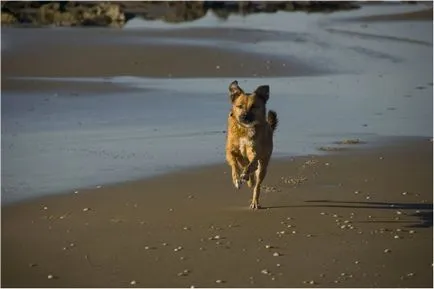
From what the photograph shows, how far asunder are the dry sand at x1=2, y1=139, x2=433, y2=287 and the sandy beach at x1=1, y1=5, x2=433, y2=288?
20mm

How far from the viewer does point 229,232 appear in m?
7.85

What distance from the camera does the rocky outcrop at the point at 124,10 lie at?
38312mm

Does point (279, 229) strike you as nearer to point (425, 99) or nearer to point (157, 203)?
point (157, 203)

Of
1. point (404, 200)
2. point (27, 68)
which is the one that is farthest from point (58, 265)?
point (27, 68)

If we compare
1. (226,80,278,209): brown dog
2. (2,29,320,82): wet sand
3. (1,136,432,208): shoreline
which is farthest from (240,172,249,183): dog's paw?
(2,29,320,82): wet sand

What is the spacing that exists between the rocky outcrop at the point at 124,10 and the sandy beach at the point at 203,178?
1470 cm

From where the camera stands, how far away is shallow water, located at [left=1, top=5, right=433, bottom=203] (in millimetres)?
11062

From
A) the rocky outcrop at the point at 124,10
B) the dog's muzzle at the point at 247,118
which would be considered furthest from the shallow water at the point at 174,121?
the rocky outcrop at the point at 124,10

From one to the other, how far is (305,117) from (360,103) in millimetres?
2214

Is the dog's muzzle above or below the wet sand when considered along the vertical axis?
above

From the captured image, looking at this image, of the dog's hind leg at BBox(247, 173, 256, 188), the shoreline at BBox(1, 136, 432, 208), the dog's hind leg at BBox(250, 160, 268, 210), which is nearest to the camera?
the dog's hind leg at BBox(250, 160, 268, 210)

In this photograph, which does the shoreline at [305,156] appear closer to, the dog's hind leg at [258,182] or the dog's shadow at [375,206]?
the dog's hind leg at [258,182]

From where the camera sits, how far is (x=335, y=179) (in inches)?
399

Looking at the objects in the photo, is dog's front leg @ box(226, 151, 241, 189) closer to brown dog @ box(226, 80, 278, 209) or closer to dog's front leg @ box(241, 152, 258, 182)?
brown dog @ box(226, 80, 278, 209)
